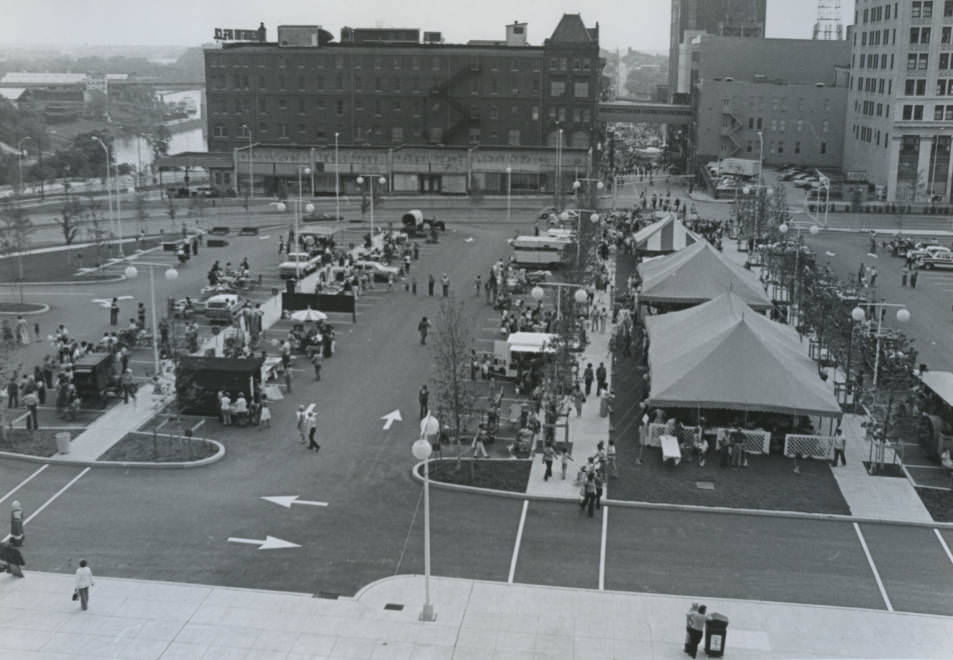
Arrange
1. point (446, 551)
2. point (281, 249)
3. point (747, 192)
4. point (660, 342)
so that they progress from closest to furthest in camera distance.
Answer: point (446, 551), point (660, 342), point (281, 249), point (747, 192)

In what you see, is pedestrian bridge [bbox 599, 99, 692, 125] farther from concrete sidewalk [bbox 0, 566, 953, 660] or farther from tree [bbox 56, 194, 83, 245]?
concrete sidewalk [bbox 0, 566, 953, 660]

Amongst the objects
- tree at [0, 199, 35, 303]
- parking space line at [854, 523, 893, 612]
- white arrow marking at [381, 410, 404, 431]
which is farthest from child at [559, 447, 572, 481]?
tree at [0, 199, 35, 303]

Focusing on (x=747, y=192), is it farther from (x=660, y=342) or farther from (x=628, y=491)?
(x=628, y=491)

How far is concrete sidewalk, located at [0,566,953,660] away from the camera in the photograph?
1981 centimetres

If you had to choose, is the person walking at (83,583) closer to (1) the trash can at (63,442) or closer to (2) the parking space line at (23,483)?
(2) the parking space line at (23,483)

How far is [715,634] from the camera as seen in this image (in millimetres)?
19672

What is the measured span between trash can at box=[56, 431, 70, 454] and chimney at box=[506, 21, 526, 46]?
83310mm

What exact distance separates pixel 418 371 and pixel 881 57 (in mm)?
76083

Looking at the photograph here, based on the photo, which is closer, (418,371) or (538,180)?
(418,371)

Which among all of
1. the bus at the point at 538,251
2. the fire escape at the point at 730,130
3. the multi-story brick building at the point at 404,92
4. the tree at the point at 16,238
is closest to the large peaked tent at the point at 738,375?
the bus at the point at 538,251

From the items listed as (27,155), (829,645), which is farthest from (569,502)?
(27,155)

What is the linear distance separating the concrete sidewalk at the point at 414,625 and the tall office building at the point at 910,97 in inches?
3186

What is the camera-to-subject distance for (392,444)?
105ft

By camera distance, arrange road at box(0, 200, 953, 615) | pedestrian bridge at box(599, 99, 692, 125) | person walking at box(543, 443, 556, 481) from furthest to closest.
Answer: pedestrian bridge at box(599, 99, 692, 125)
person walking at box(543, 443, 556, 481)
road at box(0, 200, 953, 615)
